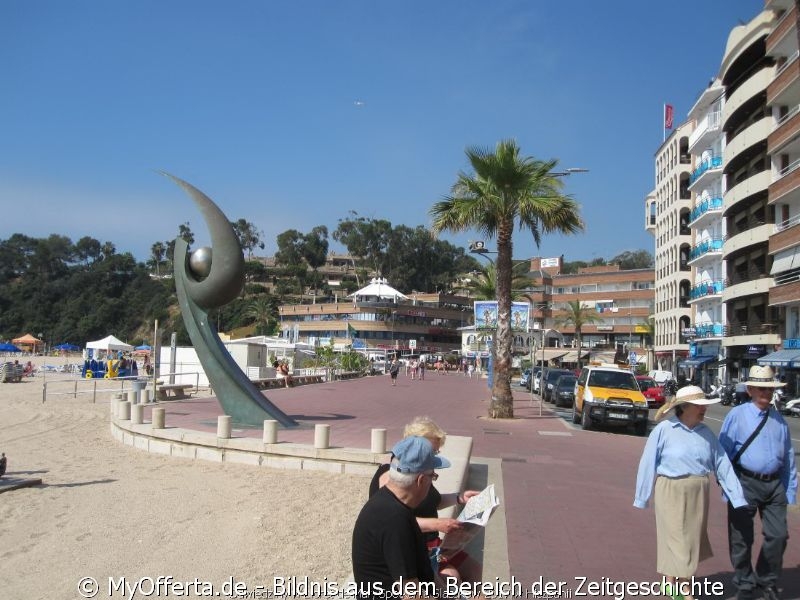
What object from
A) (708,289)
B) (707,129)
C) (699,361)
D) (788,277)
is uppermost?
(707,129)

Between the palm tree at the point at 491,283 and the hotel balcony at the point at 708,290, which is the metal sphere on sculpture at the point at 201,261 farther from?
the hotel balcony at the point at 708,290

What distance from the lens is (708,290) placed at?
49.1 m

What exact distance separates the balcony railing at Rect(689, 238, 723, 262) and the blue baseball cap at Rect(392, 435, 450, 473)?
49014 mm

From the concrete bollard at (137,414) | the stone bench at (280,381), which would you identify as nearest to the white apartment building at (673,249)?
the stone bench at (280,381)

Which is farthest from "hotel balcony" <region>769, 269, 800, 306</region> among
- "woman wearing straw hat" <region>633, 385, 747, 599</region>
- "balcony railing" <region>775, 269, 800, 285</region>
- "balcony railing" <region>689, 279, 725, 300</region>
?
"woman wearing straw hat" <region>633, 385, 747, 599</region>

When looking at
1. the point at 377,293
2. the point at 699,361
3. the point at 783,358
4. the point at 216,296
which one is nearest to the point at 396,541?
the point at 216,296

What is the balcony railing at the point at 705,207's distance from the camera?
4831cm

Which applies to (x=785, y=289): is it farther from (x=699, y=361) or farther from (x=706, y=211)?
(x=706, y=211)

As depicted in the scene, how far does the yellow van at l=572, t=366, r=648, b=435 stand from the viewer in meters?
18.9

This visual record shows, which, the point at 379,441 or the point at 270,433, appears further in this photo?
the point at 270,433

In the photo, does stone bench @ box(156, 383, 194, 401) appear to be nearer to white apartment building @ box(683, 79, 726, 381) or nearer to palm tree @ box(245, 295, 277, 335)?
white apartment building @ box(683, 79, 726, 381)

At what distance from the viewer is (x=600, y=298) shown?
92125mm

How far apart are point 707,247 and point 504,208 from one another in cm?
3472

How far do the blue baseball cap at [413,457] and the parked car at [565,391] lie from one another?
25.5m
